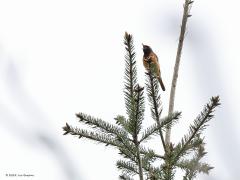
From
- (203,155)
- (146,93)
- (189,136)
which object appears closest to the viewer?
(203,155)

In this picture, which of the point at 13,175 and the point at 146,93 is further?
the point at 13,175

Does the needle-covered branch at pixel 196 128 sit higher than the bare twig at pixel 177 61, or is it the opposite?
the bare twig at pixel 177 61

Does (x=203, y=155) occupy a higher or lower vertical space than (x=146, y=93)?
lower

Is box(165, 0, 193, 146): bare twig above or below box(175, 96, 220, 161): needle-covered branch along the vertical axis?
above

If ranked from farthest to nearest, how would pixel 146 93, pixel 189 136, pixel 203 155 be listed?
pixel 146 93
pixel 189 136
pixel 203 155

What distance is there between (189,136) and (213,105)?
0.80 feet

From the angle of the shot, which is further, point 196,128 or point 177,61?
point 177,61

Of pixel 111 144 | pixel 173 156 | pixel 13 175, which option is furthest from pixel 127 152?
pixel 13 175

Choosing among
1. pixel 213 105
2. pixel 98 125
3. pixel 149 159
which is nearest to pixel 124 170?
pixel 149 159

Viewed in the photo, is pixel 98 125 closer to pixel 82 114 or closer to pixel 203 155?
pixel 82 114

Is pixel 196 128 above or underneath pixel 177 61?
underneath

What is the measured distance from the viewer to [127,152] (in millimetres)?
2633

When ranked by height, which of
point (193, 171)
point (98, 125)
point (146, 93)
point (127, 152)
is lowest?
point (193, 171)

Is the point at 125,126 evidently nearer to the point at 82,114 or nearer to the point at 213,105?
the point at 82,114
